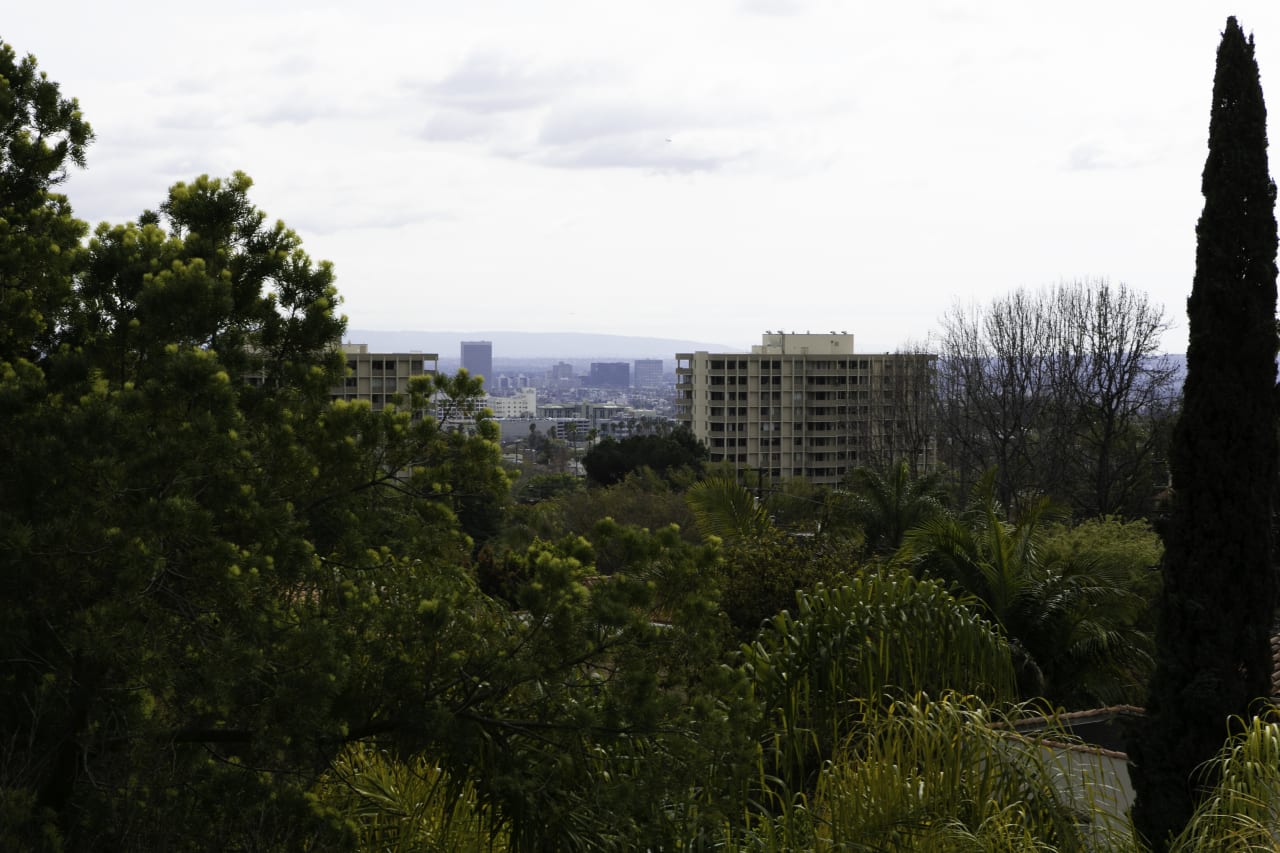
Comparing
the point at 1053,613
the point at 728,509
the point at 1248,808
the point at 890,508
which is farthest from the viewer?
the point at 890,508

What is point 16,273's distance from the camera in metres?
5.89

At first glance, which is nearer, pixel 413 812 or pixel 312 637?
pixel 312 637

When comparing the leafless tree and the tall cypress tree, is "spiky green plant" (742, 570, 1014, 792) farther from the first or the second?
the leafless tree

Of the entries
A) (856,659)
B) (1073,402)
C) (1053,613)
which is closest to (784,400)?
(1073,402)

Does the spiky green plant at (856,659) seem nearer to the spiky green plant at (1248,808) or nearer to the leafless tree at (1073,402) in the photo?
the spiky green plant at (1248,808)

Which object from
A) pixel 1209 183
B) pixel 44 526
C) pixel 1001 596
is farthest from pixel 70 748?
pixel 1001 596

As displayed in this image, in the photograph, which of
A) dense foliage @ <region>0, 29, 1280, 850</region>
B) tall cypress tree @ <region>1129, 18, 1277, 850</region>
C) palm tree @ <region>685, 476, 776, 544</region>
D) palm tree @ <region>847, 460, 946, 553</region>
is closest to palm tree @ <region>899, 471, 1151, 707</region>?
palm tree @ <region>685, 476, 776, 544</region>

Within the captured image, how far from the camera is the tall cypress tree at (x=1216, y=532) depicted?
24.0 feet

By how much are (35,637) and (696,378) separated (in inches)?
3270

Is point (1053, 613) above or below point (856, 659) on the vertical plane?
below

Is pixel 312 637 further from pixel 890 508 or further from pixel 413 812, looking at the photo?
pixel 890 508

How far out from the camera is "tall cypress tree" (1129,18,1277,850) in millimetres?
7316

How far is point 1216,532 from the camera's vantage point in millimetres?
7523

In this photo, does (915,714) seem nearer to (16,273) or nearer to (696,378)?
(16,273)
